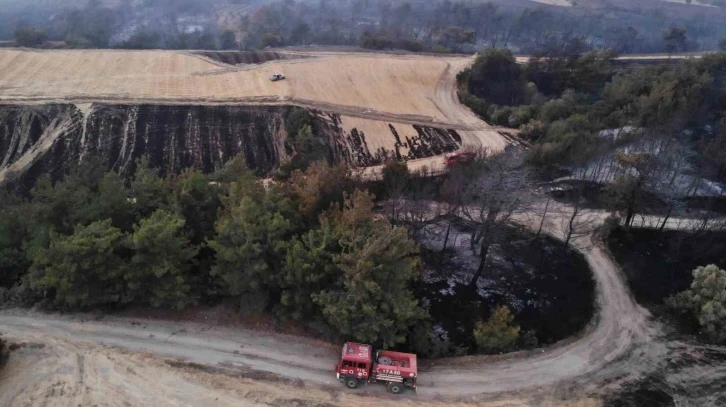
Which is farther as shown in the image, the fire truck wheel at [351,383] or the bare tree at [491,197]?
the bare tree at [491,197]

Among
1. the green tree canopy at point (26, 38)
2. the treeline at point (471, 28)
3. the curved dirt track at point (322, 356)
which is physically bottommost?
the curved dirt track at point (322, 356)

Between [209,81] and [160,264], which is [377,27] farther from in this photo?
[160,264]

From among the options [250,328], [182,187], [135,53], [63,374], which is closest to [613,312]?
[250,328]

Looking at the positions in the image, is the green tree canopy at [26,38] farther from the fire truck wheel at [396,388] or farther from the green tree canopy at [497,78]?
the fire truck wheel at [396,388]

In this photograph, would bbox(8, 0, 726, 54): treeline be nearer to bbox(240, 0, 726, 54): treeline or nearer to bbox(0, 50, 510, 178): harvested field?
bbox(240, 0, 726, 54): treeline

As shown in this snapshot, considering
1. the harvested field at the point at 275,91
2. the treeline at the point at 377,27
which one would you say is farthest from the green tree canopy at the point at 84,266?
the treeline at the point at 377,27
